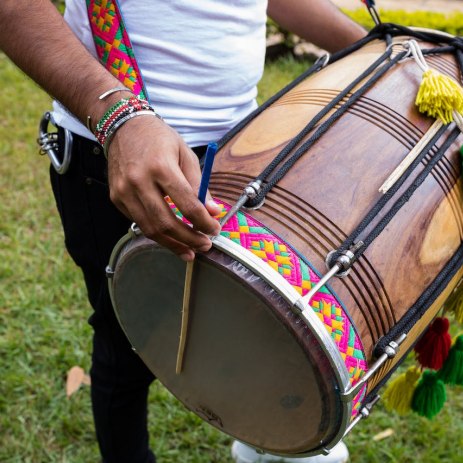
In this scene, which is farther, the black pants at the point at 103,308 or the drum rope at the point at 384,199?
the black pants at the point at 103,308

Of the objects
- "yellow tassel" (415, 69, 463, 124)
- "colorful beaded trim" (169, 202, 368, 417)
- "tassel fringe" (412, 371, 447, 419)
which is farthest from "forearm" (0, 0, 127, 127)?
"tassel fringe" (412, 371, 447, 419)

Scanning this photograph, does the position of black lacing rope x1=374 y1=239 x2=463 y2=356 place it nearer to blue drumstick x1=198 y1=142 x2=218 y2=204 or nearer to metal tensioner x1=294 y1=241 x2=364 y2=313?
metal tensioner x1=294 y1=241 x2=364 y2=313

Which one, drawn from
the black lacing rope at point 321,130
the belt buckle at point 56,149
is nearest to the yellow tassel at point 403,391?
the black lacing rope at point 321,130

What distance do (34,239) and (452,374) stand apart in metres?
1.90

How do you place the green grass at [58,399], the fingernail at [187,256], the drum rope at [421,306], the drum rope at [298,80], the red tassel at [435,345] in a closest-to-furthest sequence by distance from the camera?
the fingernail at [187,256] < the drum rope at [421,306] < the drum rope at [298,80] < the red tassel at [435,345] < the green grass at [58,399]

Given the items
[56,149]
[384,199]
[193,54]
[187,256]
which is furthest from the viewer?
[56,149]

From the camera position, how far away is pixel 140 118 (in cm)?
96

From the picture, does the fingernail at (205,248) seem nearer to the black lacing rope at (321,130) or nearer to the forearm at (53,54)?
the black lacing rope at (321,130)

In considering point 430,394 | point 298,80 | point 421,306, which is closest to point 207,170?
point 421,306

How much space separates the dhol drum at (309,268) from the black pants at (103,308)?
171 millimetres

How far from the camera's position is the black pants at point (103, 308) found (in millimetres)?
1350

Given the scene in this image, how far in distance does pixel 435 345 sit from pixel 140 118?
0.90m

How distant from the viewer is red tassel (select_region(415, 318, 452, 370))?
1491 millimetres

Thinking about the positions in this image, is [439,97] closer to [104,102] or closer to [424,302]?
[424,302]
